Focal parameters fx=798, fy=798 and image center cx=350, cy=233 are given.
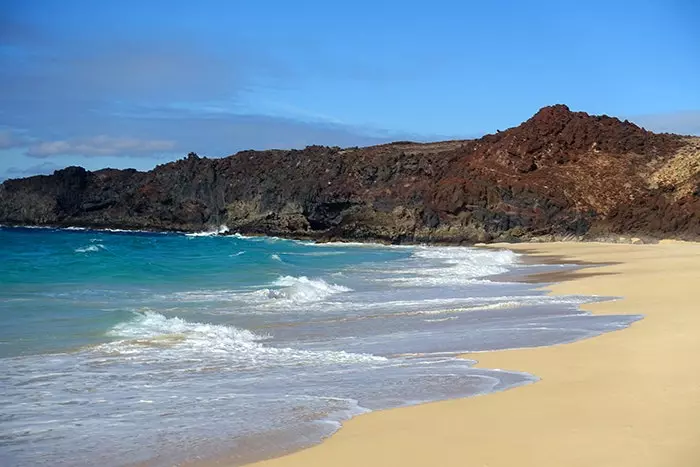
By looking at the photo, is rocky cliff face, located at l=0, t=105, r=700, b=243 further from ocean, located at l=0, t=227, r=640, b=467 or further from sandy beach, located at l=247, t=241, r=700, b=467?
sandy beach, located at l=247, t=241, r=700, b=467

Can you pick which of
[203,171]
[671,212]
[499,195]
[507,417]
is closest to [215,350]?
[507,417]

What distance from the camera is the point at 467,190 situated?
50.5 metres

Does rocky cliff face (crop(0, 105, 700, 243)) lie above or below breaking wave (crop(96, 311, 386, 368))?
above

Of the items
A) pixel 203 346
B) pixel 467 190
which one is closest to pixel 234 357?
pixel 203 346

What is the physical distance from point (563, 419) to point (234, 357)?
15.9ft

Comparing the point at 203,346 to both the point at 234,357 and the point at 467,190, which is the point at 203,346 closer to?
the point at 234,357

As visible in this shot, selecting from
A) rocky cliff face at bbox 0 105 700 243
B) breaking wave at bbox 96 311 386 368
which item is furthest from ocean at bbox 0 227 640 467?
rocky cliff face at bbox 0 105 700 243

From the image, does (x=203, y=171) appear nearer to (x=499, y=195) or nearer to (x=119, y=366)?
(x=499, y=195)

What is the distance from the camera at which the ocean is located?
6.14m

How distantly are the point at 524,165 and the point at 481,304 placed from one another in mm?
38528

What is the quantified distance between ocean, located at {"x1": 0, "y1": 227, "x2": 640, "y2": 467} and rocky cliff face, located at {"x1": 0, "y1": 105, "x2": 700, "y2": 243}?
1088 inches

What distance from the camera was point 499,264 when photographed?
28.0 m

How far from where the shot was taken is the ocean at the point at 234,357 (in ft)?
20.1

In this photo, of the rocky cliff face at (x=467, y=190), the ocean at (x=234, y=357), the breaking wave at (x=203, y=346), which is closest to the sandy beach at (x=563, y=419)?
the ocean at (x=234, y=357)
